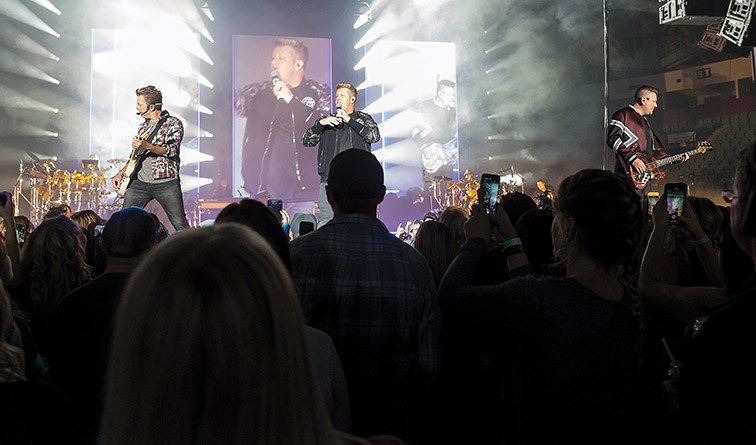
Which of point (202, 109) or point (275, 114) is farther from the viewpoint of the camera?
point (275, 114)

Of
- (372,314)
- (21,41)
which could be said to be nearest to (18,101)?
(21,41)

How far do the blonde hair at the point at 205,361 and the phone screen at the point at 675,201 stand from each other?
1810 millimetres

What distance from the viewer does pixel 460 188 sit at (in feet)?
40.6

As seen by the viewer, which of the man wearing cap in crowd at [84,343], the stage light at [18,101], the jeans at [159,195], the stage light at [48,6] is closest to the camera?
the man wearing cap in crowd at [84,343]

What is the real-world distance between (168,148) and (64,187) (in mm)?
5747

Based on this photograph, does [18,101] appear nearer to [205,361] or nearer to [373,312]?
[373,312]

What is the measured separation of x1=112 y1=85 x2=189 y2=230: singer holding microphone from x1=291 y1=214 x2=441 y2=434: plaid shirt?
3.80m

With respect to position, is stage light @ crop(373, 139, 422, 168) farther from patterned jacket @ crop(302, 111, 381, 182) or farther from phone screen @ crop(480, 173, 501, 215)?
phone screen @ crop(480, 173, 501, 215)

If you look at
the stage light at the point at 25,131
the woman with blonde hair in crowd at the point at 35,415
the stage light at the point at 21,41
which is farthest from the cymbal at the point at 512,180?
the woman with blonde hair in crowd at the point at 35,415

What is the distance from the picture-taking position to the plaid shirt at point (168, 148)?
18.6 ft

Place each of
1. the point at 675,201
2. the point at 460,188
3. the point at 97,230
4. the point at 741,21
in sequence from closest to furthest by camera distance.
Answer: the point at 675,201, the point at 97,230, the point at 741,21, the point at 460,188

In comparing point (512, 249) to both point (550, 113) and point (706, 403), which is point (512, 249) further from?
point (550, 113)

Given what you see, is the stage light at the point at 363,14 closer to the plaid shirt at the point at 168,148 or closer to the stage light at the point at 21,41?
the stage light at the point at 21,41

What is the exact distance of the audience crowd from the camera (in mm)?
712
